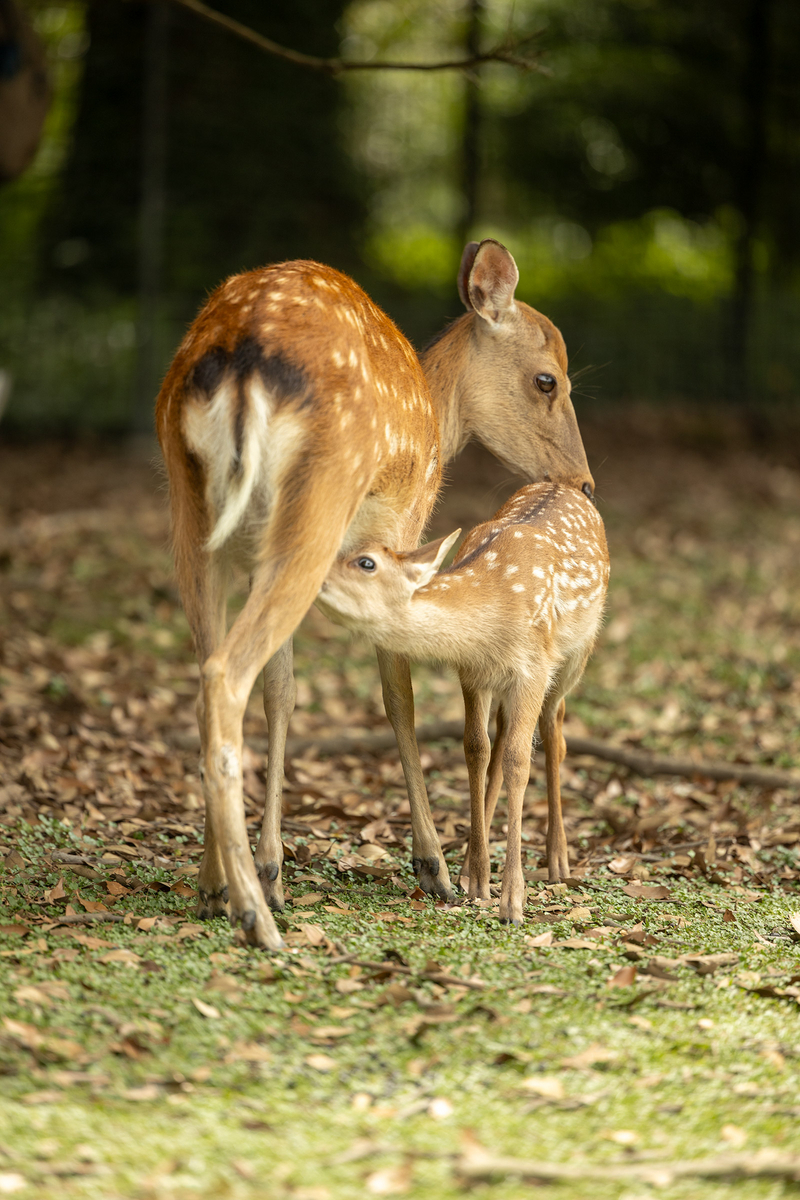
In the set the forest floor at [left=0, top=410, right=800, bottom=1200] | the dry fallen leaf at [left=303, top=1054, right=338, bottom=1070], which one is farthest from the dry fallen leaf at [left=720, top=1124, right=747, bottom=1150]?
the dry fallen leaf at [left=303, top=1054, right=338, bottom=1070]

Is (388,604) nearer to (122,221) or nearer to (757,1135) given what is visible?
(757,1135)

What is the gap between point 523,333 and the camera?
4883 millimetres

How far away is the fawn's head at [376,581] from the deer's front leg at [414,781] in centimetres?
45

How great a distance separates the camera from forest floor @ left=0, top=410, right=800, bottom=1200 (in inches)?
99.3

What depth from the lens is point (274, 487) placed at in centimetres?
342

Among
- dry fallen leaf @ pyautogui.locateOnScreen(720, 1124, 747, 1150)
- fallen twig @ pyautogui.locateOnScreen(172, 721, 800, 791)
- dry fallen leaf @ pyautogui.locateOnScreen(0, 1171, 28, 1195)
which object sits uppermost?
dry fallen leaf @ pyautogui.locateOnScreen(0, 1171, 28, 1195)

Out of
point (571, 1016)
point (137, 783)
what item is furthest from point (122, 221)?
point (571, 1016)

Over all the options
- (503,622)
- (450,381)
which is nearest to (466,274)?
(450,381)

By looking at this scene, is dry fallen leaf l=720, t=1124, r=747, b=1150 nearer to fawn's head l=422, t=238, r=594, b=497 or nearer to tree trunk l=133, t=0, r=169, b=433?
fawn's head l=422, t=238, r=594, b=497

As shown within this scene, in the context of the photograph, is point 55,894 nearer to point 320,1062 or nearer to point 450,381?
point 320,1062

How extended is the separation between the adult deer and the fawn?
7.5 inches

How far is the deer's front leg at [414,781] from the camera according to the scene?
4.12m

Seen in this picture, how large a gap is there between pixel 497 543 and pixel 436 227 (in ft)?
47.0

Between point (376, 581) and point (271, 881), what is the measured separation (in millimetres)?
957
